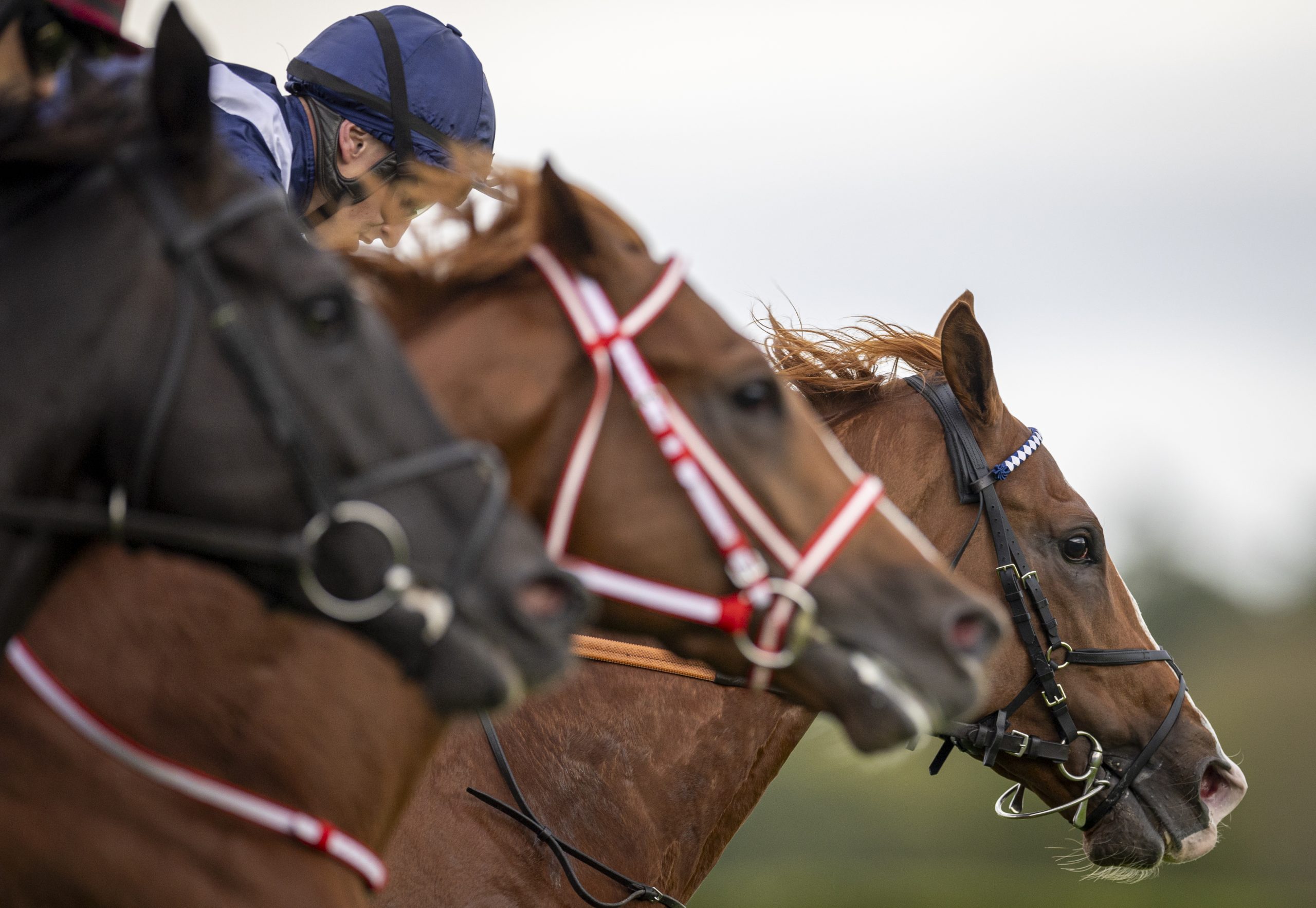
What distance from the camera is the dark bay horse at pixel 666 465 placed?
2.52 metres

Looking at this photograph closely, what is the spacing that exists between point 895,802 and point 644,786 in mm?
25184

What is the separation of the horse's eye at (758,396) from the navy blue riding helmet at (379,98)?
2.04 m

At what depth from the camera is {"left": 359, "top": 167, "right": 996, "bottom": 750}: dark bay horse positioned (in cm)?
252

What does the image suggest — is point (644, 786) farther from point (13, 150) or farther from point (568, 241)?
point (13, 150)

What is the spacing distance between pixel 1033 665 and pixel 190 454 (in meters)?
3.10

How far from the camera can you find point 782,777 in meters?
25.0

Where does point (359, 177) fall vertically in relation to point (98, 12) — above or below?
below

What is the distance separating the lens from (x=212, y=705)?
244cm

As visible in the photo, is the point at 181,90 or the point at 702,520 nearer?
the point at 181,90

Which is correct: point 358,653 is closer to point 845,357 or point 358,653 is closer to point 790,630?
point 790,630

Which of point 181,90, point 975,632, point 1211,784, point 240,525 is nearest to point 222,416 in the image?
point 240,525

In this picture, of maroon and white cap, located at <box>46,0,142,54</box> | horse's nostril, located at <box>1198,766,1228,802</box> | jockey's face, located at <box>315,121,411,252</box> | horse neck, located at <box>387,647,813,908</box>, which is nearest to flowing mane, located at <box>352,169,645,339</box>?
maroon and white cap, located at <box>46,0,142,54</box>

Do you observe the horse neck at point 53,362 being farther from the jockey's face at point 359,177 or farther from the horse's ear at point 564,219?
the jockey's face at point 359,177

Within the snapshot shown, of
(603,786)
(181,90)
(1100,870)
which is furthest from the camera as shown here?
(1100,870)
